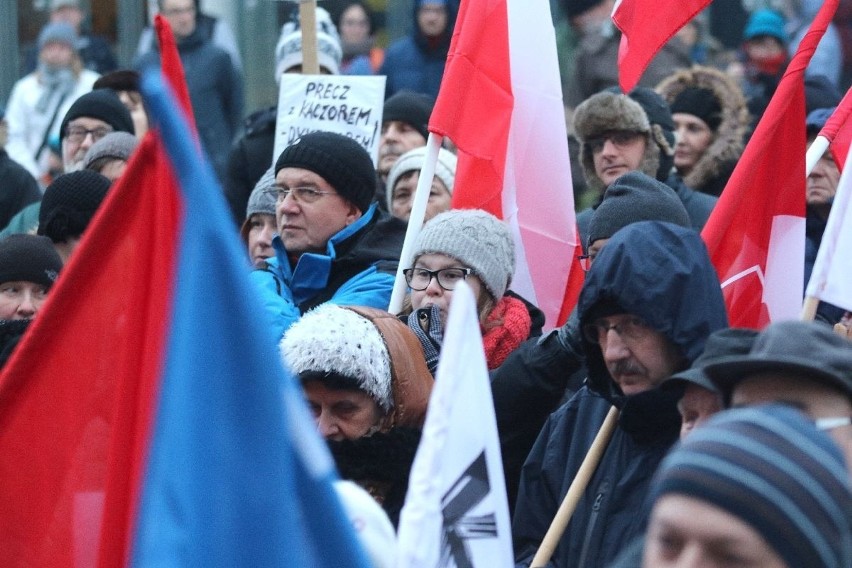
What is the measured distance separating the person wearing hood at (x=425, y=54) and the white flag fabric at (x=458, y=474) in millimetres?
6732

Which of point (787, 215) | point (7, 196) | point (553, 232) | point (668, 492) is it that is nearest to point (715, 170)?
point (553, 232)

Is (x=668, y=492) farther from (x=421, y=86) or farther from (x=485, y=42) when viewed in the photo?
(x=421, y=86)

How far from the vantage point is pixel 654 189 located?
4941 millimetres

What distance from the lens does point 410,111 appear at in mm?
7664

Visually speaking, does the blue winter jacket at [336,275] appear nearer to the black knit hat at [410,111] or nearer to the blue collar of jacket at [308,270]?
the blue collar of jacket at [308,270]

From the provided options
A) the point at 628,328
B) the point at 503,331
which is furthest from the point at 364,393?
the point at 503,331

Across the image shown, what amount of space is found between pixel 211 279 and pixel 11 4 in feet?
37.0

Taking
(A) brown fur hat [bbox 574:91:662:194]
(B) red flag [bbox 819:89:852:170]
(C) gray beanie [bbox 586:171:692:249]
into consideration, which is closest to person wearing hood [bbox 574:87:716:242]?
(A) brown fur hat [bbox 574:91:662:194]

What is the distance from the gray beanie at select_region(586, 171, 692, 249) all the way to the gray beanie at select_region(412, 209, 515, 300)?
0.28 metres

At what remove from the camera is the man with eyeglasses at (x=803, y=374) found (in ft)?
9.98

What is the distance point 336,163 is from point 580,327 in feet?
5.75

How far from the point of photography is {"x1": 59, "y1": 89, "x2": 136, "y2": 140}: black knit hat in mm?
7590

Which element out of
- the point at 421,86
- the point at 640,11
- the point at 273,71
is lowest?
the point at 273,71

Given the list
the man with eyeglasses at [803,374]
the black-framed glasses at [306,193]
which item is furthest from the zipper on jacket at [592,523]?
the black-framed glasses at [306,193]
